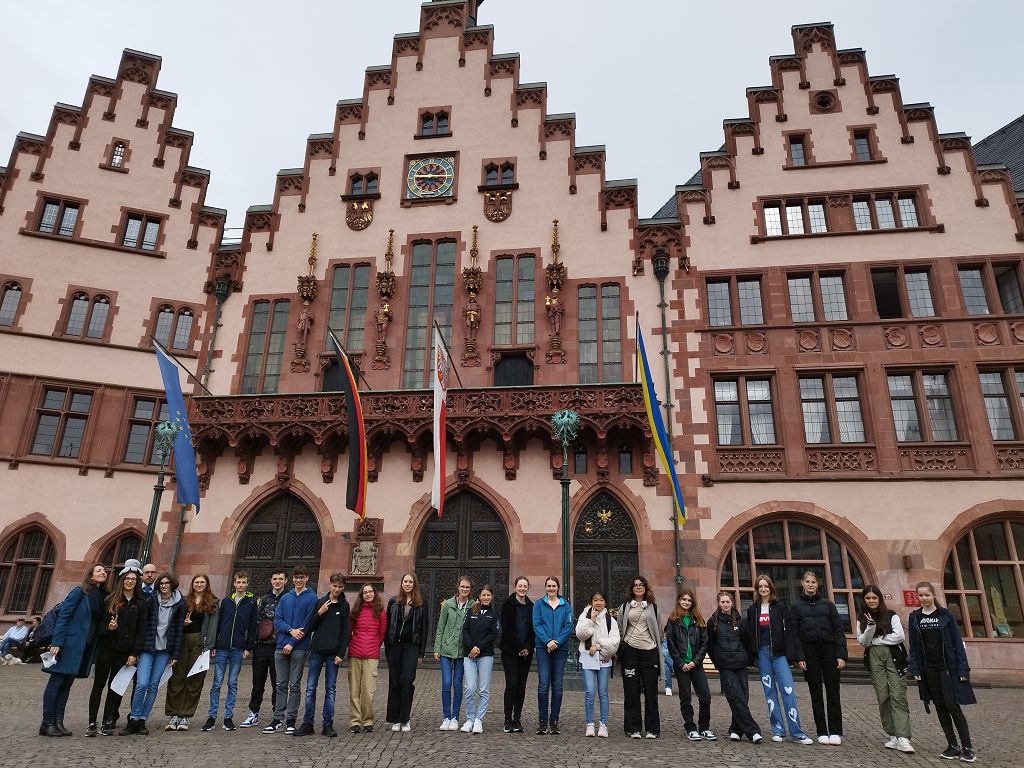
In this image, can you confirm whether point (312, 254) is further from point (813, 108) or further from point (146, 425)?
point (813, 108)

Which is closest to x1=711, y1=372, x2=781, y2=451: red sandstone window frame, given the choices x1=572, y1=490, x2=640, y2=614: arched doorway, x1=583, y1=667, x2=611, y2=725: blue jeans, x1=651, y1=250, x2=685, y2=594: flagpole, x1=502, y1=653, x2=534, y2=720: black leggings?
x1=651, y1=250, x2=685, y2=594: flagpole

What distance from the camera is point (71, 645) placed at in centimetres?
868

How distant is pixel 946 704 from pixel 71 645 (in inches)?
430

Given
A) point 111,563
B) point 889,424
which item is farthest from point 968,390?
point 111,563

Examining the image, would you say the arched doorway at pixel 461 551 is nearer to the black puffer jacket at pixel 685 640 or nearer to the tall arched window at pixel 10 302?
the black puffer jacket at pixel 685 640

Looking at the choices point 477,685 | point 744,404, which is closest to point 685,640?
point 477,685

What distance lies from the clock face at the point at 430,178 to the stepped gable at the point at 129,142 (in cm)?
697

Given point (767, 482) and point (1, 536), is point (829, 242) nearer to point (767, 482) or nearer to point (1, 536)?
point (767, 482)

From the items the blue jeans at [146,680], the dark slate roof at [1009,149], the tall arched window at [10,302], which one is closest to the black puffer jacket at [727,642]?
the blue jeans at [146,680]

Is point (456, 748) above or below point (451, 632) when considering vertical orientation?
below

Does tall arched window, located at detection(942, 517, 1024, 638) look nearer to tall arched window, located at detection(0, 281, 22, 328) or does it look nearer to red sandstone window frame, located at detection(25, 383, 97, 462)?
red sandstone window frame, located at detection(25, 383, 97, 462)

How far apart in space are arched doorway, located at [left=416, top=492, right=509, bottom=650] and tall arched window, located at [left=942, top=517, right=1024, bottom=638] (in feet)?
39.2

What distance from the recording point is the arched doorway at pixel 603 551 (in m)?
19.4

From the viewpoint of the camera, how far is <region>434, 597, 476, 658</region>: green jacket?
9734 mm
